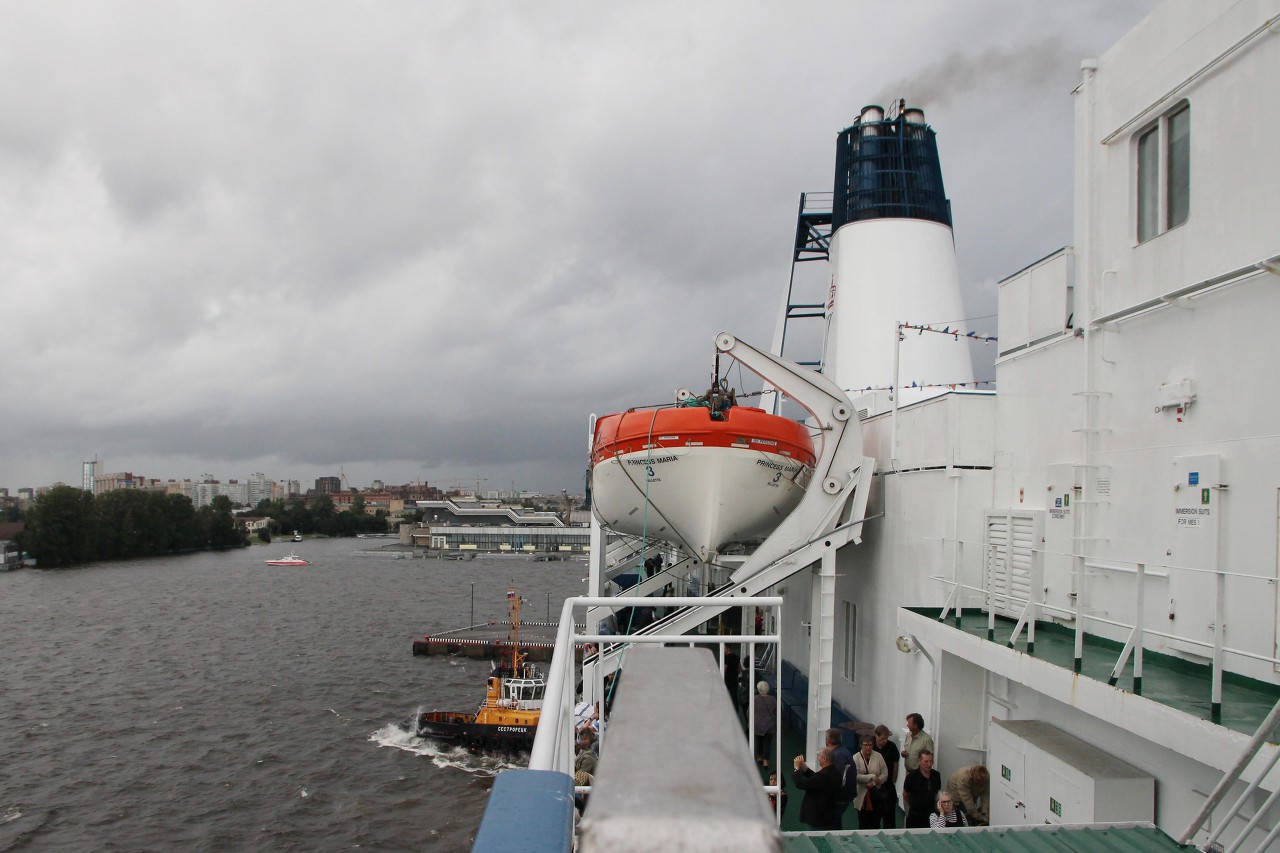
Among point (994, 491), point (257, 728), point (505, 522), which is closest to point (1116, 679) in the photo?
point (994, 491)

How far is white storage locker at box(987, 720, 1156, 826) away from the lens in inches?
213

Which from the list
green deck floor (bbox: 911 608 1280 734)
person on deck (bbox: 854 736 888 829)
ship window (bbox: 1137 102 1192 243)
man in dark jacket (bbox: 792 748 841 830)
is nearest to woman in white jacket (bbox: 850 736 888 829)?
person on deck (bbox: 854 736 888 829)

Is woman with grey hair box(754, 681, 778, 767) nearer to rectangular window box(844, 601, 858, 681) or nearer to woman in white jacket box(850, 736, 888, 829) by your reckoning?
woman in white jacket box(850, 736, 888, 829)

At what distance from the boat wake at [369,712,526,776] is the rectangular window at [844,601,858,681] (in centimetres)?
1170

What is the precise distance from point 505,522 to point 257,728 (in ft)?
352

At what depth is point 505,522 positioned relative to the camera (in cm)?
13050

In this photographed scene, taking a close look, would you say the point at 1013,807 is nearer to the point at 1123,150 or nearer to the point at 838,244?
the point at 1123,150

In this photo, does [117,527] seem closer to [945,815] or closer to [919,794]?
[919,794]

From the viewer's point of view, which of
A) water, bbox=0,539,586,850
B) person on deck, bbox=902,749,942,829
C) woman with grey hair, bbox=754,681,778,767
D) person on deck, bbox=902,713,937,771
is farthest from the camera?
water, bbox=0,539,586,850

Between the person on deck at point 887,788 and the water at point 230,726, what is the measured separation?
36.7 ft

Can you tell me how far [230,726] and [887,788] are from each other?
22.8 metres

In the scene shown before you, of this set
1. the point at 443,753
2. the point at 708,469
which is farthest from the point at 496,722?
the point at 708,469

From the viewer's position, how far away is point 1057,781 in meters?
5.82

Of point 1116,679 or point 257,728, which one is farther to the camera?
point 257,728
